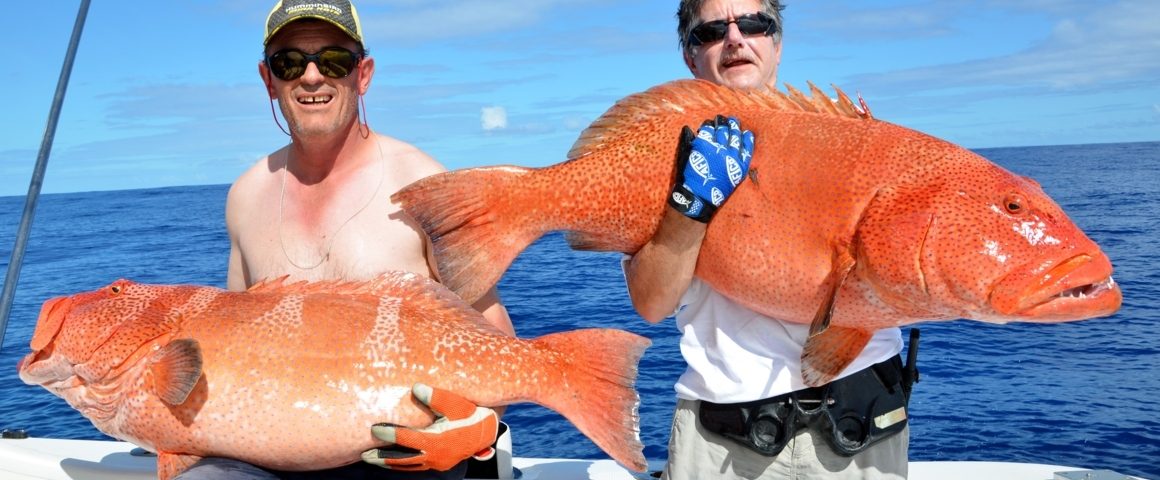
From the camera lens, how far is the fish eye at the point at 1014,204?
2.11 m

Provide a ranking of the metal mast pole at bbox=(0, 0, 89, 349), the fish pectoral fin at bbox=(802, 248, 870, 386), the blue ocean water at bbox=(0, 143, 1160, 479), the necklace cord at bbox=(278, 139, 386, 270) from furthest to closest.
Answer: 1. the blue ocean water at bbox=(0, 143, 1160, 479)
2. the metal mast pole at bbox=(0, 0, 89, 349)
3. the necklace cord at bbox=(278, 139, 386, 270)
4. the fish pectoral fin at bbox=(802, 248, 870, 386)

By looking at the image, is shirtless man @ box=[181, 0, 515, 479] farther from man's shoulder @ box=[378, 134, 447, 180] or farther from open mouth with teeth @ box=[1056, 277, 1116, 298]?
open mouth with teeth @ box=[1056, 277, 1116, 298]

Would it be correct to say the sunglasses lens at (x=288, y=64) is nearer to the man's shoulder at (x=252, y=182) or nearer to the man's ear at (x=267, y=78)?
the man's ear at (x=267, y=78)

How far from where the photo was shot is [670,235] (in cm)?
233

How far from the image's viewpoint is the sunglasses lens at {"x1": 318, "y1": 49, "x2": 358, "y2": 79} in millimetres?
2734

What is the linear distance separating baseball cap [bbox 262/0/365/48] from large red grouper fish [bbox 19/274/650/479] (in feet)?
2.95

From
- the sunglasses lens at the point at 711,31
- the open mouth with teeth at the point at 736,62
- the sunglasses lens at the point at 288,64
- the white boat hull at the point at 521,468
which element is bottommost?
the white boat hull at the point at 521,468

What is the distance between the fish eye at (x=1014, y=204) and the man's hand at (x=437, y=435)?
Answer: 5.05 ft

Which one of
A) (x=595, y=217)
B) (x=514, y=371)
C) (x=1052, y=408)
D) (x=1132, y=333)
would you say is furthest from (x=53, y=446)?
(x=1132, y=333)

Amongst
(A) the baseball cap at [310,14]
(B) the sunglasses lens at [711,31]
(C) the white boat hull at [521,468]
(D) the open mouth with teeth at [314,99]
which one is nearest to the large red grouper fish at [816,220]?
(B) the sunglasses lens at [711,31]

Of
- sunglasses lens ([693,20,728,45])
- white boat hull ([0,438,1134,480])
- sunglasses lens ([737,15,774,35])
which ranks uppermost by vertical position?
sunglasses lens ([737,15,774,35])

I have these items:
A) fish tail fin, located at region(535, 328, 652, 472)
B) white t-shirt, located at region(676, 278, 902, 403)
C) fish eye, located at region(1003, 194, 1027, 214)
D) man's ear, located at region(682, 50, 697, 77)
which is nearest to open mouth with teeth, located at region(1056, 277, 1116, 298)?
fish eye, located at region(1003, 194, 1027, 214)

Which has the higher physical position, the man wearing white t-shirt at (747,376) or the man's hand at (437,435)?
the man wearing white t-shirt at (747,376)

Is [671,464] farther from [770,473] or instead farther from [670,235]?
[670,235]
